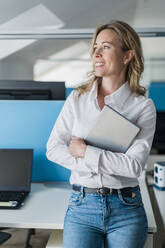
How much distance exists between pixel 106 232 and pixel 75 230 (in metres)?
0.13

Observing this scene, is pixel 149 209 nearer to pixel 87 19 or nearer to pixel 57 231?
pixel 57 231

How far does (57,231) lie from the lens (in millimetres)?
1492

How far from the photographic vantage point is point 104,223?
1.27 m

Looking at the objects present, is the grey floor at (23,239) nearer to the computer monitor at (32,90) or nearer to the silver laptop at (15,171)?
the silver laptop at (15,171)

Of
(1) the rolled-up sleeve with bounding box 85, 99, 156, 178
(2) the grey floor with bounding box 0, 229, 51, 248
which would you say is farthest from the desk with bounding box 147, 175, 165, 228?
(2) the grey floor with bounding box 0, 229, 51, 248

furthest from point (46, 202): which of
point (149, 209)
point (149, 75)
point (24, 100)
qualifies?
point (149, 75)

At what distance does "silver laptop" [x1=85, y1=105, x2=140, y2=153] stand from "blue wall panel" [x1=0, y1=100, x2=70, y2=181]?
0.57 meters

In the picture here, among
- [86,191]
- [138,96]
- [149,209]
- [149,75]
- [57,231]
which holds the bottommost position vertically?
[57,231]

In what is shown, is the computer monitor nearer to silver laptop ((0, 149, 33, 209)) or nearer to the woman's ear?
silver laptop ((0, 149, 33, 209))

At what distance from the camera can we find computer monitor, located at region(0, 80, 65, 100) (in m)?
1.97

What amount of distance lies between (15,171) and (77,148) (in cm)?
54

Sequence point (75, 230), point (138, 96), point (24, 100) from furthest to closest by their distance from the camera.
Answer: point (24, 100)
point (138, 96)
point (75, 230)

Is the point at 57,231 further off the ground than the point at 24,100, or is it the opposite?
the point at 24,100

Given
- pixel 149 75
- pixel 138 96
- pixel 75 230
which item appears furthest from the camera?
pixel 149 75
